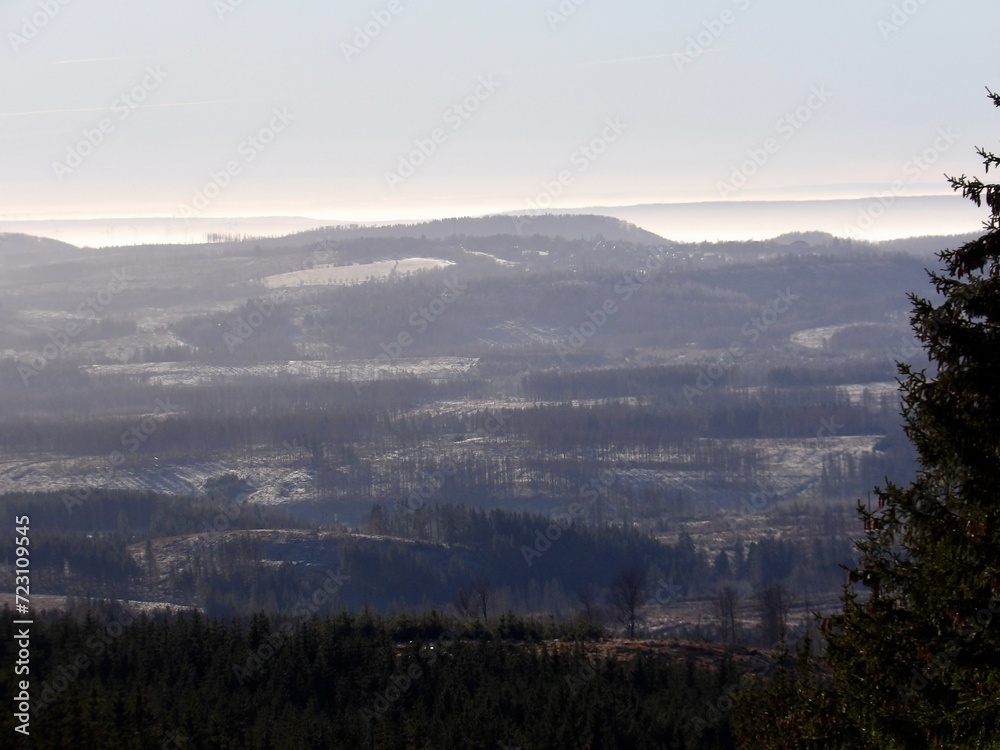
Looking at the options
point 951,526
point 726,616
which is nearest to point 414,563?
point 726,616

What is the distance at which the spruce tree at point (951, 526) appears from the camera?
508 inches

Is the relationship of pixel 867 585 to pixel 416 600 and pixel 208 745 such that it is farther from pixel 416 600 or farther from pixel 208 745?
pixel 416 600

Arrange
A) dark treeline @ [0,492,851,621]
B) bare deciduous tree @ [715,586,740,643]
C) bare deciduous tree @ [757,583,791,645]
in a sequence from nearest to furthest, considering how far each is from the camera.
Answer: bare deciduous tree @ [757,583,791,645] < bare deciduous tree @ [715,586,740,643] < dark treeline @ [0,492,851,621]

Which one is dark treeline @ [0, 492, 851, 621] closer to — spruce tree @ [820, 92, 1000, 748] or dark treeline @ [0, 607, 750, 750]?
dark treeline @ [0, 607, 750, 750]

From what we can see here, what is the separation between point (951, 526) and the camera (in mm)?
13281

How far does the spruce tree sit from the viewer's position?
42.3 feet

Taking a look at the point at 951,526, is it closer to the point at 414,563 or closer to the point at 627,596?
the point at 627,596

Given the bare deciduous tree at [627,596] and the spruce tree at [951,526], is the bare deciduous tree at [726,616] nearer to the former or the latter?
the bare deciduous tree at [627,596]

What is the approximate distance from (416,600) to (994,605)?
119321 millimetres

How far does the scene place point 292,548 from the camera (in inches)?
5625

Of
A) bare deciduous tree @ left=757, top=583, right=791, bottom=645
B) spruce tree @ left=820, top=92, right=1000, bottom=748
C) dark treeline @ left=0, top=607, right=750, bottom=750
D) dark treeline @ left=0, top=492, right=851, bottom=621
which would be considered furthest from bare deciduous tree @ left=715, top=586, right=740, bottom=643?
spruce tree @ left=820, top=92, right=1000, bottom=748

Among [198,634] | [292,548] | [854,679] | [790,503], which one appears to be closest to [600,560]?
[292,548]

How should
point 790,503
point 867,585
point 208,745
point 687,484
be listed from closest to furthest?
1. point 867,585
2. point 208,745
3. point 790,503
4. point 687,484

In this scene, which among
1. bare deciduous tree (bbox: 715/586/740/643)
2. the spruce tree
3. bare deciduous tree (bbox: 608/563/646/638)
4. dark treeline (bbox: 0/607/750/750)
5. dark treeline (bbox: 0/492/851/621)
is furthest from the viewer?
dark treeline (bbox: 0/492/851/621)
